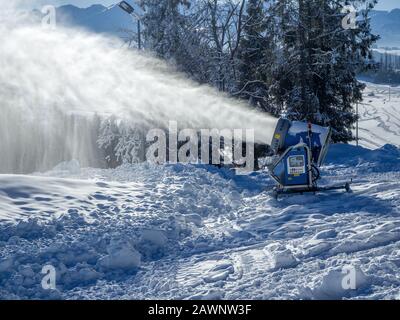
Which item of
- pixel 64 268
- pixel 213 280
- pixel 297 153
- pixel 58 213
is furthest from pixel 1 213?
pixel 297 153

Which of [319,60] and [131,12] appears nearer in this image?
[131,12]

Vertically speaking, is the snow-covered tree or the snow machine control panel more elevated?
the snow-covered tree

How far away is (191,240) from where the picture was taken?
23.4 feet

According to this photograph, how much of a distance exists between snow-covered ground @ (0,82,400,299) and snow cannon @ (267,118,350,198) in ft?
0.98

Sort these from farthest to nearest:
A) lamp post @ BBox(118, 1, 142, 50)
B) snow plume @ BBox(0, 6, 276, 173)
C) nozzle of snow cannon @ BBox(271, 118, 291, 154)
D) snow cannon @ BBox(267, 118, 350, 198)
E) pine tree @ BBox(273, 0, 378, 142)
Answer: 1. pine tree @ BBox(273, 0, 378, 142)
2. lamp post @ BBox(118, 1, 142, 50)
3. snow plume @ BBox(0, 6, 276, 173)
4. nozzle of snow cannon @ BBox(271, 118, 291, 154)
5. snow cannon @ BBox(267, 118, 350, 198)

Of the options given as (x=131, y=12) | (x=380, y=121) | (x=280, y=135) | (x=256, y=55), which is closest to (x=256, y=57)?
(x=256, y=55)

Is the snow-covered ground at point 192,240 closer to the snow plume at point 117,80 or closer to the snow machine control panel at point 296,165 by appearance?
the snow machine control panel at point 296,165

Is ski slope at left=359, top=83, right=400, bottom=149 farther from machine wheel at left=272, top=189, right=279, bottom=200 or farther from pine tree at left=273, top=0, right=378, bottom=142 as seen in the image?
machine wheel at left=272, top=189, right=279, bottom=200

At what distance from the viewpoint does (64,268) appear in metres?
5.79

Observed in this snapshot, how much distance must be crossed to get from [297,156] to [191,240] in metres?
3.29

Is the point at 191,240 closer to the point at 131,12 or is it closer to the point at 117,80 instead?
the point at 117,80

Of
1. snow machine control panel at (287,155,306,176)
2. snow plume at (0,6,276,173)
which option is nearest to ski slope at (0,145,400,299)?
snow machine control panel at (287,155,306,176)

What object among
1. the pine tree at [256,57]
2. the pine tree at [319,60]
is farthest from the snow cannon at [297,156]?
the pine tree at [256,57]

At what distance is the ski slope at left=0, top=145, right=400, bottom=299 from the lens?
5274 mm
